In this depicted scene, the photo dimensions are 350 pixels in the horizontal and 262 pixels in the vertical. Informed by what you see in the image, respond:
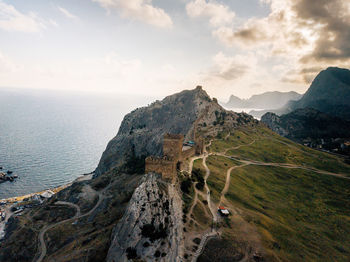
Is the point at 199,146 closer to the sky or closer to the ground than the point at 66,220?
closer to the sky

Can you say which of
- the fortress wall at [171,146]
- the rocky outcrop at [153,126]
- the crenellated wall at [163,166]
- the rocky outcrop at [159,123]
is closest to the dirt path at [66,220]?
the crenellated wall at [163,166]

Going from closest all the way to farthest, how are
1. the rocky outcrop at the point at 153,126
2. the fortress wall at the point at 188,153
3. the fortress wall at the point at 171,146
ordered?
the fortress wall at the point at 171,146 → the fortress wall at the point at 188,153 → the rocky outcrop at the point at 153,126

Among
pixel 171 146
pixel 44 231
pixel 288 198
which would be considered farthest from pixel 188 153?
pixel 44 231

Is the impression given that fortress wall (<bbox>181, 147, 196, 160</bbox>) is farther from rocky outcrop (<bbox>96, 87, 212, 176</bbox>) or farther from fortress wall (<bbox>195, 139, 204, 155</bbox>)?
rocky outcrop (<bbox>96, 87, 212, 176</bbox>)

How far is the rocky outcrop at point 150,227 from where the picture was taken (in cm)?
3894

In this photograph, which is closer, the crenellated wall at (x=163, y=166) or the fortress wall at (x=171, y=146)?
the crenellated wall at (x=163, y=166)

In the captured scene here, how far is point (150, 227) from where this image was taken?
144 feet

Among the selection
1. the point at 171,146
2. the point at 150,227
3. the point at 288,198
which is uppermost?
the point at 171,146

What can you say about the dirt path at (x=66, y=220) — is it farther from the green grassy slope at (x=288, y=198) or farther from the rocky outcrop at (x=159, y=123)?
the green grassy slope at (x=288, y=198)

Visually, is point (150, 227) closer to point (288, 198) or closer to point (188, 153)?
point (188, 153)

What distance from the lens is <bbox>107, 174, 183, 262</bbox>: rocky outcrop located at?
38938mm

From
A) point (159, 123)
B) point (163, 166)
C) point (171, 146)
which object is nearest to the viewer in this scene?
point (163, 166)

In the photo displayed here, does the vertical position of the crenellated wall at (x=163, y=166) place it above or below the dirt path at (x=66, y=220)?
above

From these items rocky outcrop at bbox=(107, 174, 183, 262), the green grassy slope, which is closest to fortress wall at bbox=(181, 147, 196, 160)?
the green grassy slope
